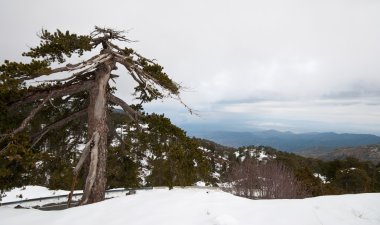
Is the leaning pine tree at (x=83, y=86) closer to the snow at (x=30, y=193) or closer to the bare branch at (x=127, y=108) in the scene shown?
the bare branch at (x=127, y=108)

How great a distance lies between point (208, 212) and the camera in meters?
6.43

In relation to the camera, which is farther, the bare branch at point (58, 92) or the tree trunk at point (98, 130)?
the tree trunk at point (98, 130)

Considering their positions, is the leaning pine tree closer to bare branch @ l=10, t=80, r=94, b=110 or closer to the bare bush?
bare branch @ l=10, t=80, r=94, b=110

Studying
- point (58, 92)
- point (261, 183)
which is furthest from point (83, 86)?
point (261, 183)

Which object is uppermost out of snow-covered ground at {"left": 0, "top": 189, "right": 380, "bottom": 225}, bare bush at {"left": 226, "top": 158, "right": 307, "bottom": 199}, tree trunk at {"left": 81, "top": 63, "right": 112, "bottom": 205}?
tree trunk at {"left": 81, "top": 63, "right": 112, "bottom": 205}

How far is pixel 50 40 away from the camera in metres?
11.4

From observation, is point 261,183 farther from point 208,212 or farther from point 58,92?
point 208,212

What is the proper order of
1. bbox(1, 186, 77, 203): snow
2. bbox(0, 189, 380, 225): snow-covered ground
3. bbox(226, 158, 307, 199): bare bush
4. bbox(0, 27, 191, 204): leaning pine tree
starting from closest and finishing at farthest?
bbox(0, 189, 380, 225): snow-covered ground < bbox(0, 27, 191, 204): leaning pine tree < bbox(1, 186, 77, 203): snow < bbox(226, 158, 307, 199): bare bush

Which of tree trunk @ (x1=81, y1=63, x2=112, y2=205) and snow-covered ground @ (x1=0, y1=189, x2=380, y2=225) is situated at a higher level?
tree trunk @ (x1=81, y1=63, x2=112, y2=205)

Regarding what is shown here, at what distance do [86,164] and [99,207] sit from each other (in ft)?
17.3

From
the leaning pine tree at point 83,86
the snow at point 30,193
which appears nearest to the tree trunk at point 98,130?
the leaning pine tree at point 83,86

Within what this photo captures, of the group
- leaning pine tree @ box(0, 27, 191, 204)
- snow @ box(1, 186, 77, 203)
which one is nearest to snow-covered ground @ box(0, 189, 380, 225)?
leaning pine tree @ box(0, 27, 191, 204)

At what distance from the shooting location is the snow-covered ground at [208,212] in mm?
6383

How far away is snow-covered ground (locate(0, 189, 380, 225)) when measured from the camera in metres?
6.38
